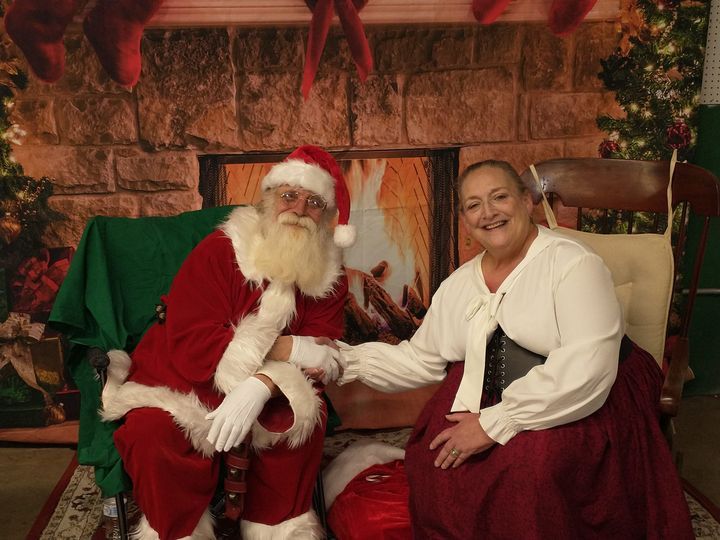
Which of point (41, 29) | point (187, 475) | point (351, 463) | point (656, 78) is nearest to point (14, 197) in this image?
point (41, 29)

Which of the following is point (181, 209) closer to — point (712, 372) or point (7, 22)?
point (7, 22)

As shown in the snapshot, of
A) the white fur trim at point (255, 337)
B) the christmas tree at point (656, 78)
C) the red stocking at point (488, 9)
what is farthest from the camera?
the christmas tree at point (656, 78)

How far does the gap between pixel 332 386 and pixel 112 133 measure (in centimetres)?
157

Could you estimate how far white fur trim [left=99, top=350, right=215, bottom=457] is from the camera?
2.01m

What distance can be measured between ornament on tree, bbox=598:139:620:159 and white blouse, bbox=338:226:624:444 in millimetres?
1489

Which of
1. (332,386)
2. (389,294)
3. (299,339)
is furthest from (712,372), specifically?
(299,339)

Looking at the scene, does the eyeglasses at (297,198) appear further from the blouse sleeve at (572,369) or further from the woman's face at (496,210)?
the blouse sleeve at (572,369)

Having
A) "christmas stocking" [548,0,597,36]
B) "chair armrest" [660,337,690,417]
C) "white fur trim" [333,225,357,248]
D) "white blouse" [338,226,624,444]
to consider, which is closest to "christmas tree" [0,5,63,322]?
"white fur trim" [333,225,357,248]

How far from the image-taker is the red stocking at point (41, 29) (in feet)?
9.09

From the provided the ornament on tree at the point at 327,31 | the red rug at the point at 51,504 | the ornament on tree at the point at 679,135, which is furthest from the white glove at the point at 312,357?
the ornament on tree at the point at 679,135

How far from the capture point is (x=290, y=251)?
7.28ft

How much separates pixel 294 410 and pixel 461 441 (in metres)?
0.51

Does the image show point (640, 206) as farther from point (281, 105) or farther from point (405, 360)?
point (281, 105)

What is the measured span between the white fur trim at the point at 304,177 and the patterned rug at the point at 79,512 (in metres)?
1.22
